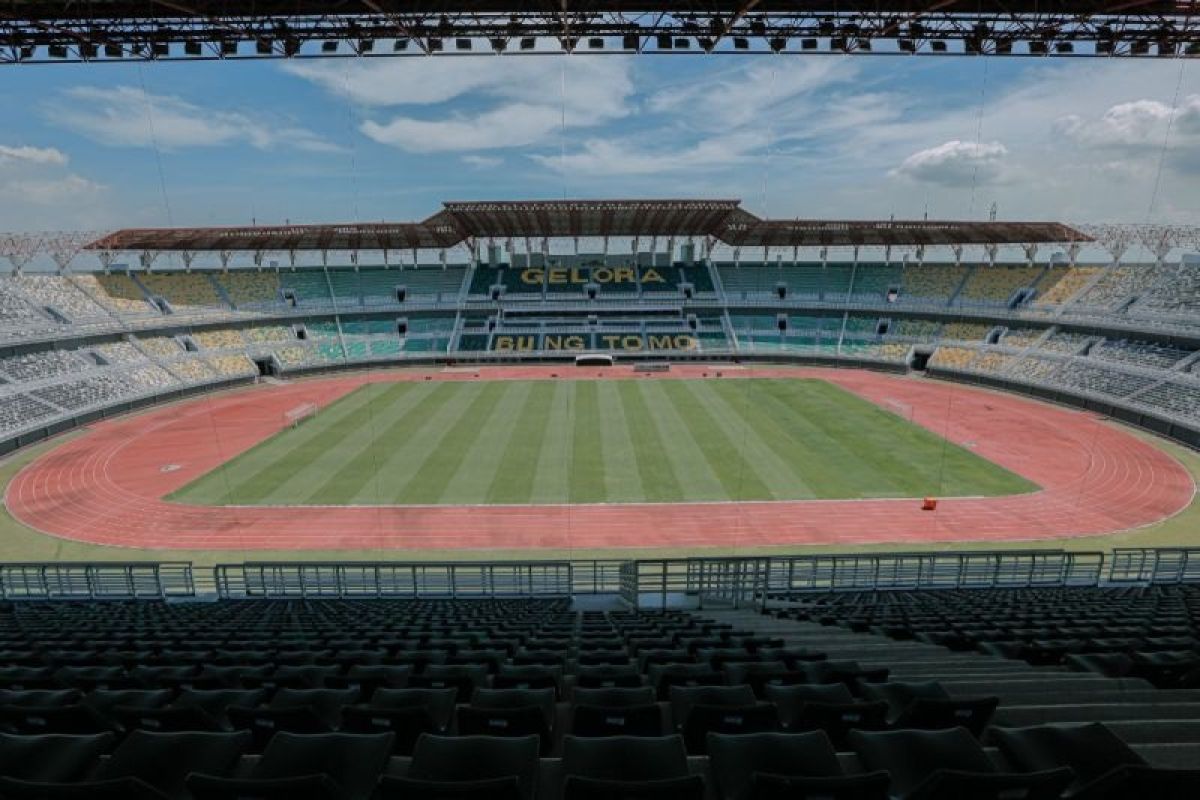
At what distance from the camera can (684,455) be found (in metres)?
31.2

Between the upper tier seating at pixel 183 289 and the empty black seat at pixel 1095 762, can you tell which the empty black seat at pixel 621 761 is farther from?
the upper tier seating at pixel 183 289

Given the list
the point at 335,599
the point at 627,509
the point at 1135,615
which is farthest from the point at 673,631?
Result: the point at 627,509

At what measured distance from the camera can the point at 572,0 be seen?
1659 cm

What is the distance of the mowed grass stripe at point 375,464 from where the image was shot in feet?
85.8

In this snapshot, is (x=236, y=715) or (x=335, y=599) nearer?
(x=236, y=715)

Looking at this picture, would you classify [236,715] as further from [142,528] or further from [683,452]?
[683,452]

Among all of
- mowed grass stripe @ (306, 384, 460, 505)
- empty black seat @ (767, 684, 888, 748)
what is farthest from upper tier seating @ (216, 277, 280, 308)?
empty black seat @ (767, 684, 888, 748)

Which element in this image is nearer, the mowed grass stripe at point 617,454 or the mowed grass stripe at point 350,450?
the mowed grass stripe at point 617,454

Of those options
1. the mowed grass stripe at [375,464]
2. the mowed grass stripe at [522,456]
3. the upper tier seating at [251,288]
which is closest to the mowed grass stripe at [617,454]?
the mowed grass stripe at [522,456]

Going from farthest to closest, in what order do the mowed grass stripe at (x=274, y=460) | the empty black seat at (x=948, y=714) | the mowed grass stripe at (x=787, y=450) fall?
the mowed grass stripe at (x=274, y=460) < the mowed grass stripe at (x=787, y=450) < the empty black seat at (x=948, y=714)

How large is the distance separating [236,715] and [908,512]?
25.0 meters

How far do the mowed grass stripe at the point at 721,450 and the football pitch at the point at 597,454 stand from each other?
0.10 metres

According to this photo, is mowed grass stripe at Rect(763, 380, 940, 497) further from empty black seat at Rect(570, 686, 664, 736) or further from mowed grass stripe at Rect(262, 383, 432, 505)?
empty black seat at Rect(570, 686, 664, 736)

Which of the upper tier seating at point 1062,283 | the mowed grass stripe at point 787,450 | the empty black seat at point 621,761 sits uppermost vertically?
the upper tier seating at point 1062,283
